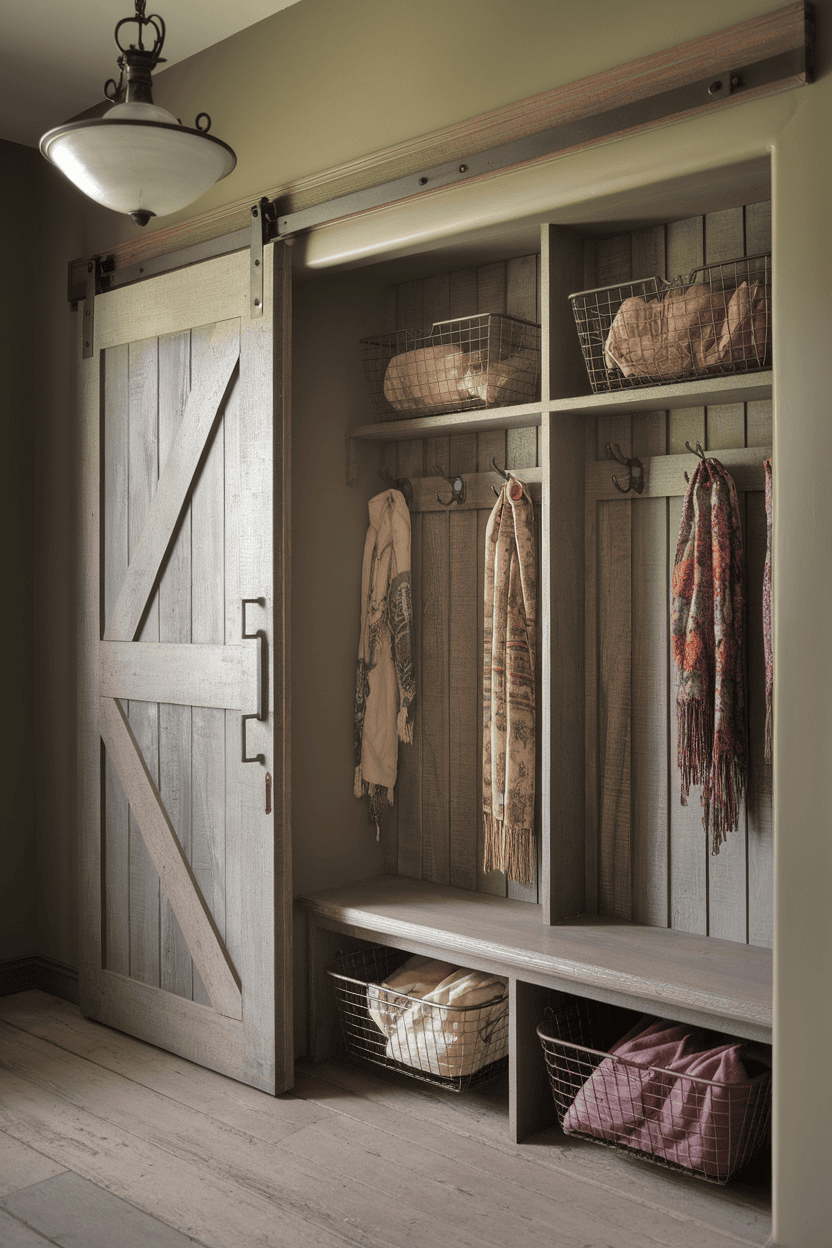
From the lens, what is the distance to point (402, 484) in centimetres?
335

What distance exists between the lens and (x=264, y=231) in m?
2.91

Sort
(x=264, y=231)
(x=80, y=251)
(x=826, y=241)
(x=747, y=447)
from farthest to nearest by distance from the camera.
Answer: (x=80, y=251)
(x=264, y=231)
(x=747, y=447)
(x=826, y=241)

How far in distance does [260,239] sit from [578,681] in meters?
1.48

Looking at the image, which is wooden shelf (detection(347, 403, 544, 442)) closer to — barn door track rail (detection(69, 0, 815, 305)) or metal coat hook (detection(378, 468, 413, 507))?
metal coat hook (detection(378, 468, 413, 507))

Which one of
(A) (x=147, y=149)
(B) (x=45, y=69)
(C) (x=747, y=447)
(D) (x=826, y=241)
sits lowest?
(C) (x=747, y=447)

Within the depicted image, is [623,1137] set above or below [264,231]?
below

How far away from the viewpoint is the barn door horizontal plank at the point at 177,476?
9.88ft

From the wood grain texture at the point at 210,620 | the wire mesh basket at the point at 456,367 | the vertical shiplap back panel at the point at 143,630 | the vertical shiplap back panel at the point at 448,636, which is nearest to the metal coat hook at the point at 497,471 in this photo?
the vertical shiplap back panel at the point at 448,636

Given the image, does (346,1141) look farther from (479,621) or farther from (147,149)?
(147,149)

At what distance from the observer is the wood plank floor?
2.26 m

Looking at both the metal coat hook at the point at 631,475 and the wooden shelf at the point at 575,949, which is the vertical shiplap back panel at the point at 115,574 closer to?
the wooden shelf at the point at 575,949

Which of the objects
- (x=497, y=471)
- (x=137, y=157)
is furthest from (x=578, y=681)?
(x=137, y=157)

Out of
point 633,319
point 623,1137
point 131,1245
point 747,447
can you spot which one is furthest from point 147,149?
point 623,1137

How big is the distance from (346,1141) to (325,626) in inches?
55.0
